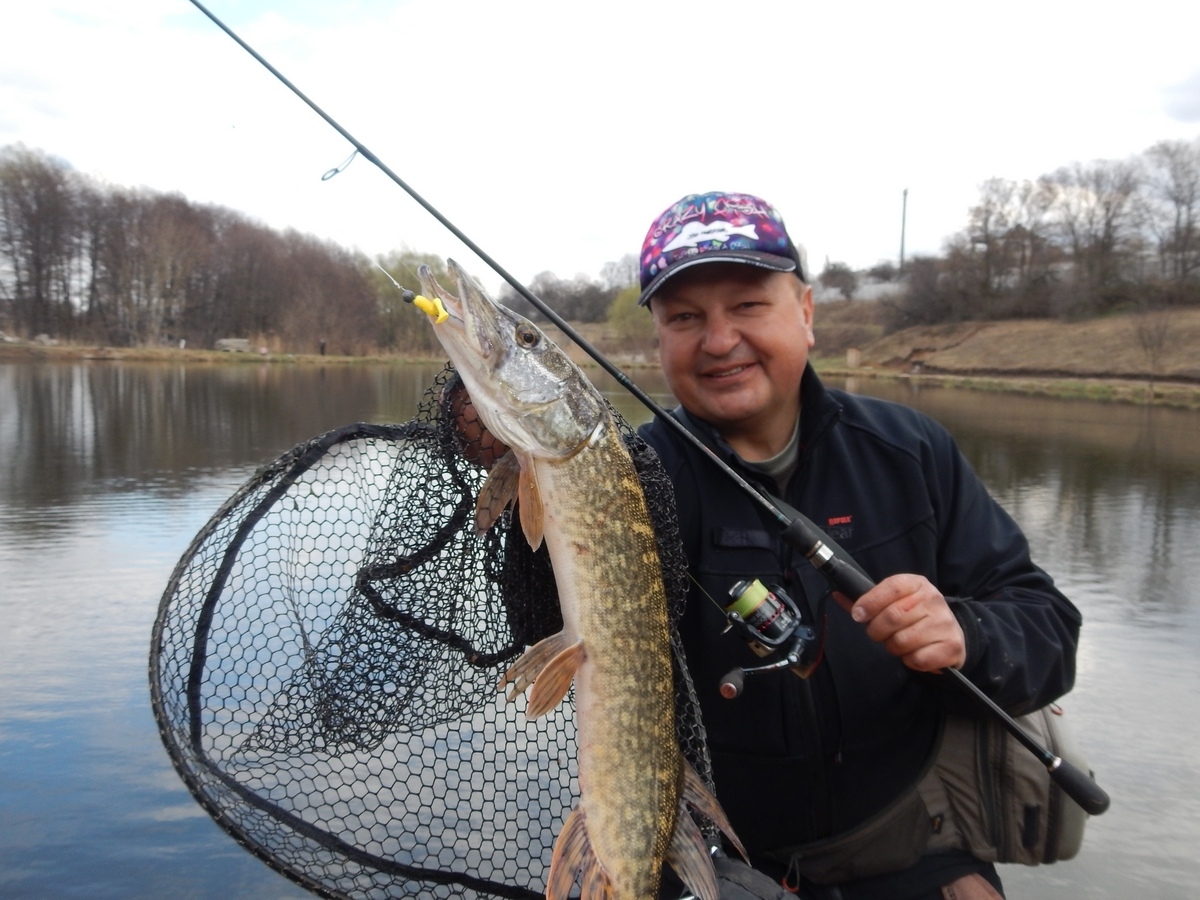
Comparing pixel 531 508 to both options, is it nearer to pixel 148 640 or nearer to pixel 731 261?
pixel 731 261

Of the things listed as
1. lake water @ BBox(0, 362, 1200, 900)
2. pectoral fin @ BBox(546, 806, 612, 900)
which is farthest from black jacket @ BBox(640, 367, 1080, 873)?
lake water @ BBox(0, 362, 1200, 900)

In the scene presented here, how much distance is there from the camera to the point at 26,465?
12.7 metres

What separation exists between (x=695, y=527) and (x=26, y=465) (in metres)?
12.9

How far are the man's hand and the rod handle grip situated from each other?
0.44 metres

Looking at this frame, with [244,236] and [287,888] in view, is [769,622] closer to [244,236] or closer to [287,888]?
[287,888]

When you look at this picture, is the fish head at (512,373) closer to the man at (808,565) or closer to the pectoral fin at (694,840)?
the man at (808,565)

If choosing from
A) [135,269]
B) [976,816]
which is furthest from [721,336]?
[135,269]

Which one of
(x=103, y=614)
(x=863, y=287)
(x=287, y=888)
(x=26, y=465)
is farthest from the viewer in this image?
(x=863, y=287)

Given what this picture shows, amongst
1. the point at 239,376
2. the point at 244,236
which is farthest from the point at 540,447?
the point at 244,236

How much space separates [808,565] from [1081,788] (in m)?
0.98

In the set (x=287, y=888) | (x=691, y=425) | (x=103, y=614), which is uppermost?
(x=691, y=425)

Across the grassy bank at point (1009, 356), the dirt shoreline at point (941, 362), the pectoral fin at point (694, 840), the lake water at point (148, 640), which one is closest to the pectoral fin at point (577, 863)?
the pectoral fin at point (694, 840)

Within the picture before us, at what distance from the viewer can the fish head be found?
2.24m

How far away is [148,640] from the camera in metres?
→ 6.18
